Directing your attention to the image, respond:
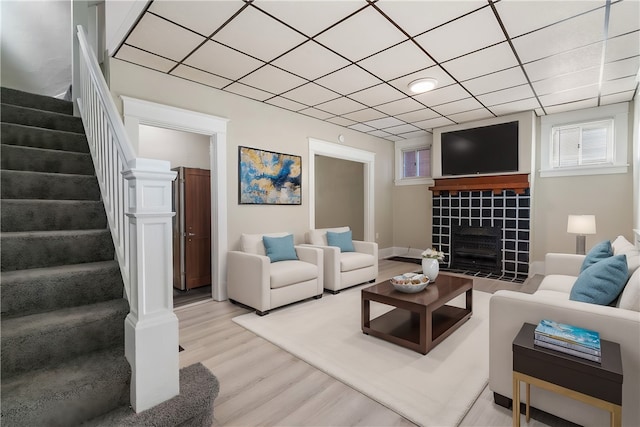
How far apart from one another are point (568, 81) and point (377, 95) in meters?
2.20

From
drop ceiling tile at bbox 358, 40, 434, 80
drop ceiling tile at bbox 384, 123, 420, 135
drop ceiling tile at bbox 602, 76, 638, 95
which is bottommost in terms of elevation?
drop ceiling tile at bbox 358, 40, 434, 80

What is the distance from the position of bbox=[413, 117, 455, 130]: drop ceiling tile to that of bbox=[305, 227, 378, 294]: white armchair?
95.6 inches

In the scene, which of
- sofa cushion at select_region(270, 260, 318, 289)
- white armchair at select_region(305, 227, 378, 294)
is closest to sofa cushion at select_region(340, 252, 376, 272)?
white armchair at select_region(305, 227, 378, 294)

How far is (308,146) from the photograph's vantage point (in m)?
4.91

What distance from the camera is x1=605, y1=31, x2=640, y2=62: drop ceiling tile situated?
2.65 m

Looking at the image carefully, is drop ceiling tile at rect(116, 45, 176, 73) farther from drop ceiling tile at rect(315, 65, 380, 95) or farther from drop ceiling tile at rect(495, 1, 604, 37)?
drop ceiling tile at rect(495, 1, 604, 37)

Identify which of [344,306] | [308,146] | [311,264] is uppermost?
[308,146]

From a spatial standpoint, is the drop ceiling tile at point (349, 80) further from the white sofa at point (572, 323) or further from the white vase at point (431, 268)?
the white sofa at point (572, 323)

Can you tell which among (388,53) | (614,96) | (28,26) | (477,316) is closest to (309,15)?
(388,53)

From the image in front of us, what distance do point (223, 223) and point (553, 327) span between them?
333cm

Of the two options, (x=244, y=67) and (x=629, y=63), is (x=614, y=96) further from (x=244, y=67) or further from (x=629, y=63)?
(x=244, y=67)

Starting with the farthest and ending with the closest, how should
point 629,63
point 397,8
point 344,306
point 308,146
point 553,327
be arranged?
point 308,146, point 344,306, point 629,63, point 397,8, point 553,327

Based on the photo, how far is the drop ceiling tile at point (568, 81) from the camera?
334 cm

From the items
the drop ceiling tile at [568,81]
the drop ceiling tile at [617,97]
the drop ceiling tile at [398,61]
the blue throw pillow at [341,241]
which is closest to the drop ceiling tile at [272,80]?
the drop ceiling tile at [398,61]
